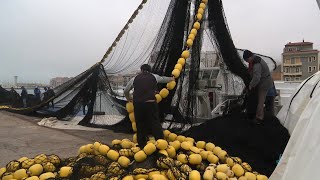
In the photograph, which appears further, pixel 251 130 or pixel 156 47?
pixel 156 47

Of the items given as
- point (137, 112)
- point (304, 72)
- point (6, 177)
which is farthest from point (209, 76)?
point (304, 72)

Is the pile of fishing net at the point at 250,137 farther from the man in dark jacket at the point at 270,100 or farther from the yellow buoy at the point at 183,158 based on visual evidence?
the yellow buoy at the point at 183,158

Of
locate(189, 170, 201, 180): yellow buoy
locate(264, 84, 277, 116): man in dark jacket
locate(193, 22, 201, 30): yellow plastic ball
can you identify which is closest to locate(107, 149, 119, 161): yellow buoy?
locate(189, 170, 201, 180): yellow buoy

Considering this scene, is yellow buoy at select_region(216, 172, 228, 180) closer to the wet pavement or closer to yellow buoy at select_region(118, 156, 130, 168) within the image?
yellow buoy at select_region(118, 156, 130, 168)

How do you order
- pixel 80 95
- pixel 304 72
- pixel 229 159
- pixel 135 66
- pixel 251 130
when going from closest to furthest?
1. pixel 229 159
2. pixel 251 130
3. pixel 135 66
4. pixel 80 95
5. pixel 304 72

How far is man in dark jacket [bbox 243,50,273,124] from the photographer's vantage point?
20.7 ft

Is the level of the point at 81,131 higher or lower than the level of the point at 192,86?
lower

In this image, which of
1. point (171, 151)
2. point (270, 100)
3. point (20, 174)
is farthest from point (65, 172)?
point (270, 100)

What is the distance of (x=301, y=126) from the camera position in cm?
365

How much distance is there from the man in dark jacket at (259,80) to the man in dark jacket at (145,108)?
1967mm

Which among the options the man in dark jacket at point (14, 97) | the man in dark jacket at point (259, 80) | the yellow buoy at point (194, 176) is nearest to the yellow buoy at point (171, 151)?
the yellow buoy at point (194, 176)

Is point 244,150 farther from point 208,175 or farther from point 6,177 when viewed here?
point 6,177

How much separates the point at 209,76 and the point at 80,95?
152 inches

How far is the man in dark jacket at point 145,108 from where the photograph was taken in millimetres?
5332
